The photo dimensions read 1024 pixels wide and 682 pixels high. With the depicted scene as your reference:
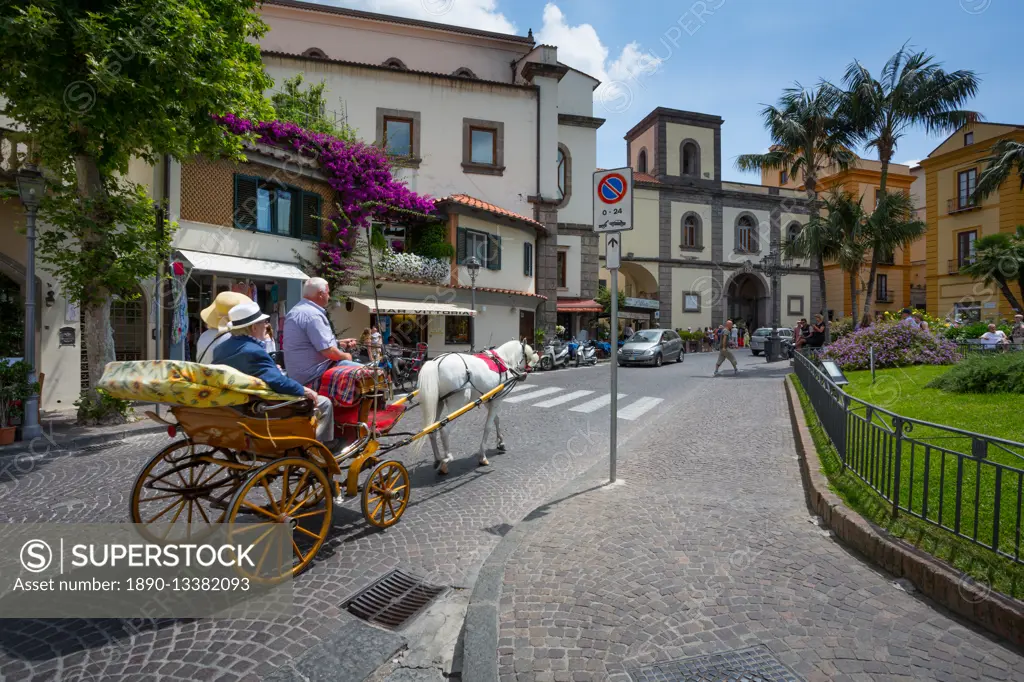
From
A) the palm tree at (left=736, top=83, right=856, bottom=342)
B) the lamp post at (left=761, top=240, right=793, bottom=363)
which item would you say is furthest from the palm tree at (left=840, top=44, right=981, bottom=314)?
the lamp post at (left=761, top=240, right=793, bottom=363)

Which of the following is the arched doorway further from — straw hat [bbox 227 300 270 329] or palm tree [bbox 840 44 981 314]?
straw hat [bbox 227 300 270 329]

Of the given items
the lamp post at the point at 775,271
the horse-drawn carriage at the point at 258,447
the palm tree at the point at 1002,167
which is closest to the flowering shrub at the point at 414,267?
the horse-drawn carriage at the point at 258,447

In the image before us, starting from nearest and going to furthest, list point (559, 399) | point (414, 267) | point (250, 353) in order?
point (250, 353), point (559, 399), point (414, 267)

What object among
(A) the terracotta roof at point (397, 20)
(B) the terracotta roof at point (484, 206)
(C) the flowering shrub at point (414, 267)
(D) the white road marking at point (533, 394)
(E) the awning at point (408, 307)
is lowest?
(D) the white road marking at point (533, 394)

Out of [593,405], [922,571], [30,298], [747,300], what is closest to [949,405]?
[922,571]

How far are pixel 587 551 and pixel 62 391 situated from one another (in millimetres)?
12847

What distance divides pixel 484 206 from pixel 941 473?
2082 centimetres

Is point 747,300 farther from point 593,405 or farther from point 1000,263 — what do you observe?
point 593,405

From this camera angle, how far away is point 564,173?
3039 centimetres

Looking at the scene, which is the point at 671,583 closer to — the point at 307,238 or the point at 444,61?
the point at 307,238

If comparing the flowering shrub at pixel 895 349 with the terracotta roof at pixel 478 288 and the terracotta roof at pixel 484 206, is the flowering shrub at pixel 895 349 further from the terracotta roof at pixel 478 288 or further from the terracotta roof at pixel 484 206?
the terracotta roof at pixel 484 206

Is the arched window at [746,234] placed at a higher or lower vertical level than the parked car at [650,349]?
higher

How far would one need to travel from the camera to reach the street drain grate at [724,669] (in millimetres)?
2781

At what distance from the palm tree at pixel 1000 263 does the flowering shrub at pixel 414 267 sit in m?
21.1
